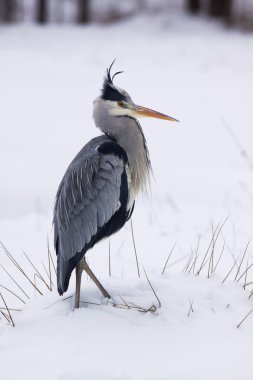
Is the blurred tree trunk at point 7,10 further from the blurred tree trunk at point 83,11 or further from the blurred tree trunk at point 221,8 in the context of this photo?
the blurred tree trunk at point 221,8

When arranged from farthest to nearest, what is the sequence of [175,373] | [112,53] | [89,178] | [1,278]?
[112,53]
[1,278]
[89,178]
[175,373]

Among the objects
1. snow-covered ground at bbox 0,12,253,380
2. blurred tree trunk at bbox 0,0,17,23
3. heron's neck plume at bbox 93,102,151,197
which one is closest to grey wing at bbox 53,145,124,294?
heron's neck plume at bbox 93,102,151,197

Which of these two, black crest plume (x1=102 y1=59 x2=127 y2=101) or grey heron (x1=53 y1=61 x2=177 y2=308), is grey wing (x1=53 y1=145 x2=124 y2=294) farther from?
black crest plume (x1=102 y1=59 x2=127 y2=101)

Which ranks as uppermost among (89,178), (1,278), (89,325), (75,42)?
(89,178)

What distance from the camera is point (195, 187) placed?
761cm

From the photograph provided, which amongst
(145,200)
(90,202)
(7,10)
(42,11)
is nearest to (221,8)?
(42,11)

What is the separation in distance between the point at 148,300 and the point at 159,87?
10266 millimetres

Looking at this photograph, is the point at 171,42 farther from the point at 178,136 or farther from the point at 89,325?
the point at 89,325

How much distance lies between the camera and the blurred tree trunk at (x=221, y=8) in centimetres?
1927

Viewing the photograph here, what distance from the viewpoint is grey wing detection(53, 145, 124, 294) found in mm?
3445

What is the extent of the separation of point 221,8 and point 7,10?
6650 mm

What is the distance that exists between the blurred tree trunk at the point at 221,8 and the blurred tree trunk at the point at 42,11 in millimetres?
5158

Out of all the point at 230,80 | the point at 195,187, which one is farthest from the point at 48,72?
the point at 195,187

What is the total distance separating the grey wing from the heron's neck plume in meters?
0.16
